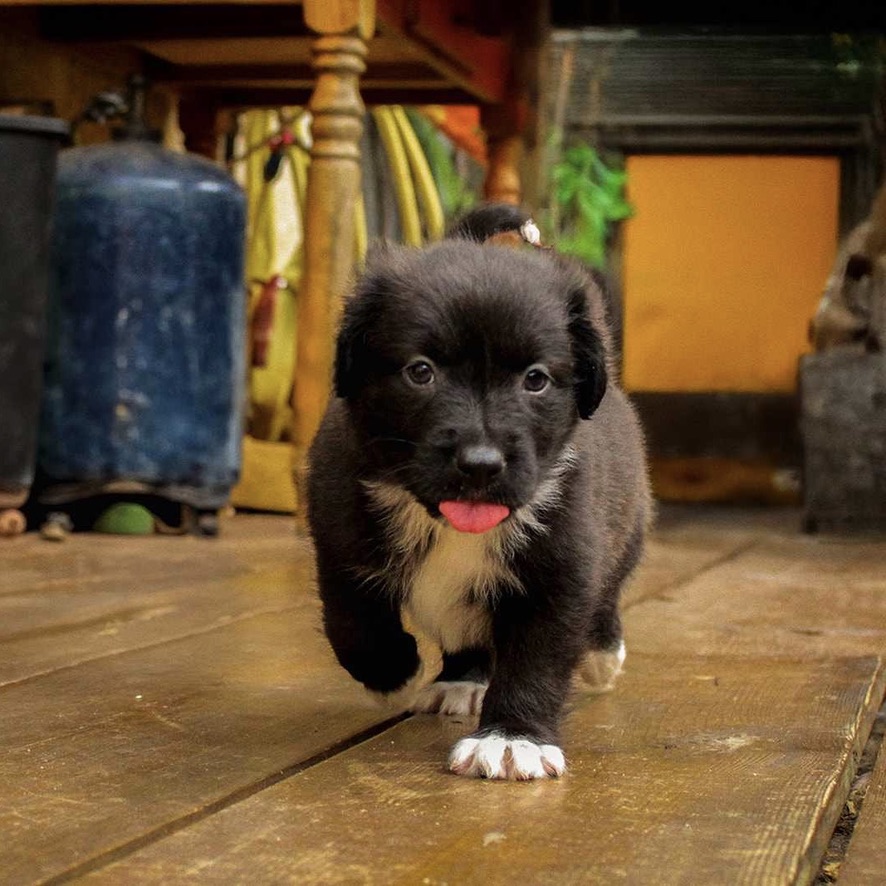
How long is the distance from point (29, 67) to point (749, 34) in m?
3.29

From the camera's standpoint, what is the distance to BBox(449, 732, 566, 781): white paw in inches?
62.7

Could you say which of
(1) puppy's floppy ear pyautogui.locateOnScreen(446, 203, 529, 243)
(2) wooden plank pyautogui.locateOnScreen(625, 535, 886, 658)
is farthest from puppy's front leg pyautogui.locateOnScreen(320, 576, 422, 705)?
(2) wooden plank pyautogui.locateOnScreen(625, 535, 886, 658)

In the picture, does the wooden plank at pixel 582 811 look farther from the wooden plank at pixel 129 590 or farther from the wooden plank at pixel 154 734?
the wooden plank at pixel 129 590

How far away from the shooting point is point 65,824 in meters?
1.35

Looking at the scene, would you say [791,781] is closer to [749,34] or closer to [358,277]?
[358,277]

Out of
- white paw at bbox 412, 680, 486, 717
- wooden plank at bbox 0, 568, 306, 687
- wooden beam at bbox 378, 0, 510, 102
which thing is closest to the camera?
white paw at bbox 412, 680, 486, 717

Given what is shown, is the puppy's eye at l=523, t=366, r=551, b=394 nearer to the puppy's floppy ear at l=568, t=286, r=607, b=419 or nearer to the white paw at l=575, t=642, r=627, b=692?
the puppy's floppy ear at l=568, t=286, r=607, b=419

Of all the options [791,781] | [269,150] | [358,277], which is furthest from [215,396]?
[791,781]

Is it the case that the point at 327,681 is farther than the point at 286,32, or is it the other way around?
the point at 286,32

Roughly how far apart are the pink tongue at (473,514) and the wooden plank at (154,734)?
0.94ft

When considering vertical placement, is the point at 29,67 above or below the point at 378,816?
above

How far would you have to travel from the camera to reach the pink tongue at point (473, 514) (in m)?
1.63

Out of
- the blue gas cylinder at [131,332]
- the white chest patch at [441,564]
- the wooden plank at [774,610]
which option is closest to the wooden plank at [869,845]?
the white chest patch at [441,564]

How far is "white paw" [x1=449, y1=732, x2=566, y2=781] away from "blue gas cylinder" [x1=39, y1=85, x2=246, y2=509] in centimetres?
257
